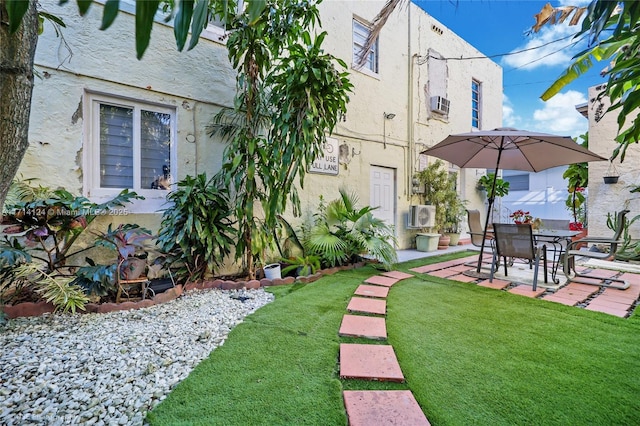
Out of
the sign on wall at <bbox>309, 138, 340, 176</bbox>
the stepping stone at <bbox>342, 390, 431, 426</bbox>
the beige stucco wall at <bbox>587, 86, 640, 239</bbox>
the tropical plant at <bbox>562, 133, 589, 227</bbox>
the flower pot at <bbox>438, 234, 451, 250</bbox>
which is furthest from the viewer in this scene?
the tropical plant at <bbox>562, 133, 589, 227</bbox>

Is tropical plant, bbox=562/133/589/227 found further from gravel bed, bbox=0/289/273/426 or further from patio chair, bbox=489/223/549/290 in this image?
gravel bed, bbox=0/289/273/426

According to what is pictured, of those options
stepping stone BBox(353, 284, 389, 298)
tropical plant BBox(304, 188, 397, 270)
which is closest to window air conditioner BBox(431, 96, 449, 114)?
tropical plant BBox(304, 188, 397, 270)

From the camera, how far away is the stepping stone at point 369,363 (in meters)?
1.77

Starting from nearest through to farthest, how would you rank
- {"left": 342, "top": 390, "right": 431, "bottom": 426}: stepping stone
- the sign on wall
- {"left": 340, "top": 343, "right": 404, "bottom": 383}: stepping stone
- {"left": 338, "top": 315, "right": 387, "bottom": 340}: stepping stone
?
{"left": 342, "top": 390, "right": 431, "bottom": 426}: stepping stone < {"left": 340, "top": 343, "right": 404, "bottom": 383}: stepping stone < {"left": 338, "top": 315, "right": 387, "bottom": 340}: stepping stone < the sign on wall

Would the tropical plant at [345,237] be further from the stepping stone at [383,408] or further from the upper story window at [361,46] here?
the upper story window at [361,46]

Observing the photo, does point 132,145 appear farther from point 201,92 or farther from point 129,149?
point 201,92

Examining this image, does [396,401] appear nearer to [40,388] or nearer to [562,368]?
[562,368]

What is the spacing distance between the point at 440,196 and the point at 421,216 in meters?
0.85

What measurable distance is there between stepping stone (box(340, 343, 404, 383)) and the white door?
4.46 metres

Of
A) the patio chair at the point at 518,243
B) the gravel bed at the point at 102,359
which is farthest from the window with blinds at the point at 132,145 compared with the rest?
the patio chair at the point at 518,243

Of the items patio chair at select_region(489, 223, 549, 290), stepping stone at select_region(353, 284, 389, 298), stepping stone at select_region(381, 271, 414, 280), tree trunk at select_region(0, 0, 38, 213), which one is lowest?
stepping stone at select_region(353, 284, 389, 298)

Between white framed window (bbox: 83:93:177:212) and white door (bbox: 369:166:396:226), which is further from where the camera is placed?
white door (bbox: 369:166:396:226)

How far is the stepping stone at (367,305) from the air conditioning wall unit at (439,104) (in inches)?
239

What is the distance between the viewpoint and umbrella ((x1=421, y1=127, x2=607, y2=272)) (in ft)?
12.3
